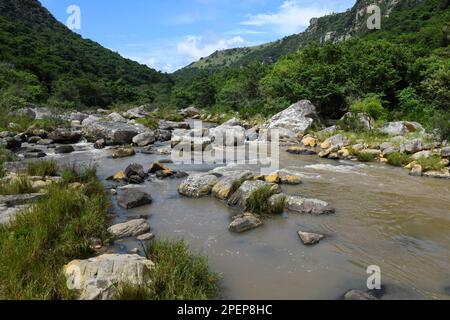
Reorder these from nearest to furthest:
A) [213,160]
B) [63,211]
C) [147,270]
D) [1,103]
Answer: [147,270]
[63,211]
[213,160]
[1,103]

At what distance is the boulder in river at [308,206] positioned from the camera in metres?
9.19

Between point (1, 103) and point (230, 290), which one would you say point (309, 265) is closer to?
point (230, 290)

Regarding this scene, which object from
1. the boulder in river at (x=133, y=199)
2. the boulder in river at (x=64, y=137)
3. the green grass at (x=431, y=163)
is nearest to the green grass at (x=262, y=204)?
the boulder in river at (x=133, y=199)

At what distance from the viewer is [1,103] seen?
23.8 m

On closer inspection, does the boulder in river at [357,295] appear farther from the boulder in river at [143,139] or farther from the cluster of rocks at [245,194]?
the boulder in river at [143,139]

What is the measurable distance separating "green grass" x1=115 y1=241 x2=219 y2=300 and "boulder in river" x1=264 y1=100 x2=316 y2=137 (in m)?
19.4

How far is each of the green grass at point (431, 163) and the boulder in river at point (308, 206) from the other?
6857 millimetres

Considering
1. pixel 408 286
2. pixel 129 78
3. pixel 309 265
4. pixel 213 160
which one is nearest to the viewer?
pixel 408 286

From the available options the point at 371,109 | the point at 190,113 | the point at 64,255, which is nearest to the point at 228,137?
the point at 371,109

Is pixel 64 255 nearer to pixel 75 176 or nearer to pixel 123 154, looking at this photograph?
pixel 75 176

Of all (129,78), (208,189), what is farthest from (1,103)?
(129,78)

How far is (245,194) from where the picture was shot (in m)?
9.67

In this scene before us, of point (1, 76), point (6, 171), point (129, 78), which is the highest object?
point (129, 78)
